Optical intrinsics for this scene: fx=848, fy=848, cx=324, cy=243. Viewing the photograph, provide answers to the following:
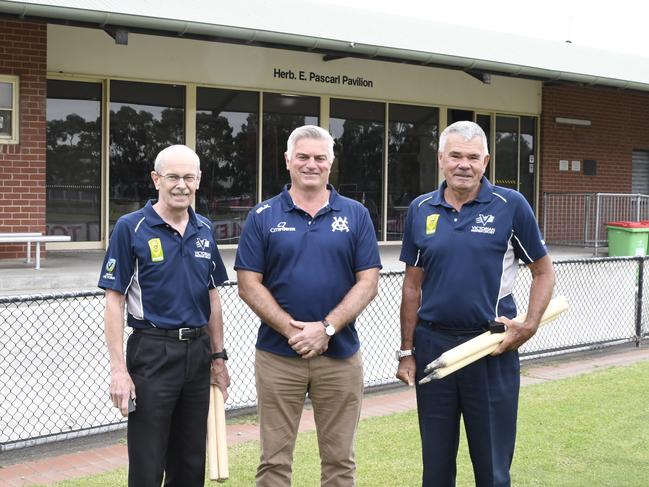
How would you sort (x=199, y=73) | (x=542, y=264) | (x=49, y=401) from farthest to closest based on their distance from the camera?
(x=199, y=73), (x=49, y=401), (x=542, y=264)

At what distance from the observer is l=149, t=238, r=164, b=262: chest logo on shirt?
374 centimetres

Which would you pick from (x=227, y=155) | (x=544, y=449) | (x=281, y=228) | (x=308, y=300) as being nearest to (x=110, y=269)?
(x=281, y=228)

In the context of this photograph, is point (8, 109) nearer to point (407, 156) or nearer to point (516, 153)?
point (407, 156)

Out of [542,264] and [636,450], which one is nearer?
[542,264]

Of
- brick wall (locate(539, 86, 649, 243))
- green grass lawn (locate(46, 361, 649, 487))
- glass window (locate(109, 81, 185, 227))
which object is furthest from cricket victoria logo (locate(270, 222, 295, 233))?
brick wall (locate(539, 86, 649, 243))

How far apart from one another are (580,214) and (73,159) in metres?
11.4

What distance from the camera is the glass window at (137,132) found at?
1368 cm

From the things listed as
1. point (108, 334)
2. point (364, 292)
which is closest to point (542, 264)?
point (364, 292)

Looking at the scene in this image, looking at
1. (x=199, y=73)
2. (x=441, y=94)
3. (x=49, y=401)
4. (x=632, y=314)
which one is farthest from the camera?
(x=441, y=94)

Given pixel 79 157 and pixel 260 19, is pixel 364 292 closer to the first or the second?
pixel 260 19

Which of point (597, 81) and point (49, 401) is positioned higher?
point (597, 81)

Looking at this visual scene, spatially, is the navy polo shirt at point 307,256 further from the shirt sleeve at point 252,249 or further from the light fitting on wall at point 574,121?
the light fitting on wall at point 574,121

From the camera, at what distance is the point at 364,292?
3885 mm

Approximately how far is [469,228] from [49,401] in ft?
Answer: 12.1
